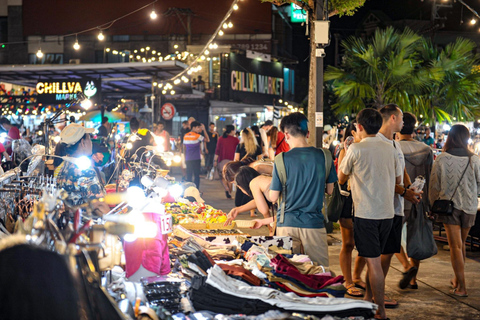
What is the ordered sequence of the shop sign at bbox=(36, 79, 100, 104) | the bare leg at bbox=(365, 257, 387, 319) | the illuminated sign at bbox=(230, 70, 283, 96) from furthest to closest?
1. the illuminated sign at bbox=(230, 70, 283, 96)
2. the shop sign at bbox=(36, 79, 100, 104)
3. the bare leg at bbox=(365, 257, 387, 319)

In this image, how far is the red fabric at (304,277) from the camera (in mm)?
3685

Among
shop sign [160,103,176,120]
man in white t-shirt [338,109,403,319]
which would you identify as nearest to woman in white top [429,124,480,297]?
man in white t-shirt [338,109,403,319]

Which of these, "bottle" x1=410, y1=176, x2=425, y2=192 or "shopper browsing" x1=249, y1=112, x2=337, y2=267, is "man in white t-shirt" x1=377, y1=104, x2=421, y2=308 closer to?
"bottle" x1=410, y1=176, x2=425, y2=192

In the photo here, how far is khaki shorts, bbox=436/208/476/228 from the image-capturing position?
20.3ft

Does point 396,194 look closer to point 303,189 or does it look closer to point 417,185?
point 417,185

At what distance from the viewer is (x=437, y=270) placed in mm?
7273

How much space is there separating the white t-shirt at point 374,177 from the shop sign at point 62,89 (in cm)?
1432

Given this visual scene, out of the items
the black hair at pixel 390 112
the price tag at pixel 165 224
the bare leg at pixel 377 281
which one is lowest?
the bare leg at pixel 377 281

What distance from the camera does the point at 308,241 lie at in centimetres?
467

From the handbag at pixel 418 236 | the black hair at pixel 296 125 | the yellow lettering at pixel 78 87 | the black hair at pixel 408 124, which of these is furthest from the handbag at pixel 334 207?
the yellow lettering at pixel 78 87

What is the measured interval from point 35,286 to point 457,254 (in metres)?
4.99

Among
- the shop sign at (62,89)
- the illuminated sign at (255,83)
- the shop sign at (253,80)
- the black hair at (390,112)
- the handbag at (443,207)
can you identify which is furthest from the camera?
the illuminated sign at (255,83)

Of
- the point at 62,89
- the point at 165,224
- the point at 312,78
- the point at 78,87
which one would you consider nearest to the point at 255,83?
the point at 78,87

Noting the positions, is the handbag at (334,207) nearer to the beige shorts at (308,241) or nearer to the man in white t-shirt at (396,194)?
the man in white t-shirt at (396,194)
